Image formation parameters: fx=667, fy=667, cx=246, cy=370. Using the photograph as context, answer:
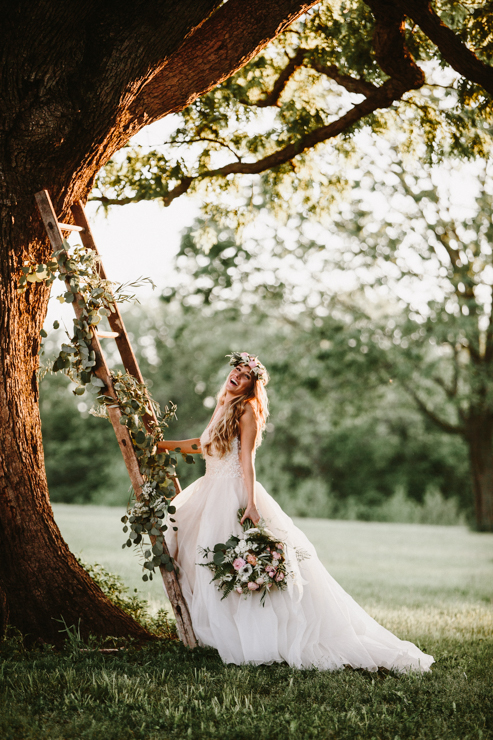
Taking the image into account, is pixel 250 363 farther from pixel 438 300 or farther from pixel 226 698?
pixel 438 300

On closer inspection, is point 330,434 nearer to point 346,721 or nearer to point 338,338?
point 338,338

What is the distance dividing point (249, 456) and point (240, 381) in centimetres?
59

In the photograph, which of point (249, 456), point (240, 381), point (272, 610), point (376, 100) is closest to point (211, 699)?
point (272, 610)

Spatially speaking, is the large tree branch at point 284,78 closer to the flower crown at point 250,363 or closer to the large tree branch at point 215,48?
the large tree branch at point 215,48

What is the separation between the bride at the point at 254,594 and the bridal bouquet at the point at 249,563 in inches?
3.4

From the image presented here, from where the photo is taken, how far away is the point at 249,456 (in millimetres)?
5016

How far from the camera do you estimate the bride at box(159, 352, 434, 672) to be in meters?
4.62

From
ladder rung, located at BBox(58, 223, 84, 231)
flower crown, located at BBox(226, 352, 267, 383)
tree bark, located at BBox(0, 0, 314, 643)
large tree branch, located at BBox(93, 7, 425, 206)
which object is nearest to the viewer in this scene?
A: tree bark, located at BBox(0, 0, 314, 643)

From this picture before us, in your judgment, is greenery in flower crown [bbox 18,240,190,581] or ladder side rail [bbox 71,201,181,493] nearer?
greenery in flower crown [bbox 18,240,190,581]

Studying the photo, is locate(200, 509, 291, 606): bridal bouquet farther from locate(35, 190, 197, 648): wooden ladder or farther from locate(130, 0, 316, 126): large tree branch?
locate(130, 0, 316, 126): large tree branch

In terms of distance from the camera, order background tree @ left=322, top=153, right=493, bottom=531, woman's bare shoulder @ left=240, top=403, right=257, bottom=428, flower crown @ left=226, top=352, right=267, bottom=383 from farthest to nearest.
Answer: background tree @ left=322, top=153, right=493, bottom=531, flower crown @ left=226, top=352, right=267, bottom=383, woman's bare shoulder @ left=240, top=403, right=257, bottom=428

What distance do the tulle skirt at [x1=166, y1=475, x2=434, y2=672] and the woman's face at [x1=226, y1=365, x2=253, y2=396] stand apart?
69 cm

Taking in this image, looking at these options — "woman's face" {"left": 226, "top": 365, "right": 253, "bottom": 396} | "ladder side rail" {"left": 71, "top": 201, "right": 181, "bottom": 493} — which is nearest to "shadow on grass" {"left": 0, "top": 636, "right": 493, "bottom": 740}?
"ladder side rail" {"left": 71, "top": 201, "right": 181, "bottom": 493}

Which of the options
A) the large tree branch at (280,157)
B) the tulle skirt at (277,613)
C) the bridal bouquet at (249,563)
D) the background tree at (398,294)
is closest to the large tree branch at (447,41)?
the large tree branch at (280,157)
